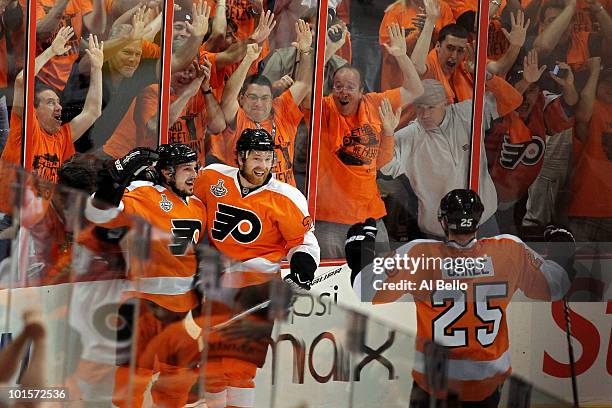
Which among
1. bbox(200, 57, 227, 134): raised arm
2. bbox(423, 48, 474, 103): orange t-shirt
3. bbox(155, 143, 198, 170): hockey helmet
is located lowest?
bbox(155, 143, 198, 170): hockey helmet

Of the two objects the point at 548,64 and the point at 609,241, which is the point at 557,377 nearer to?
the point at 609,241

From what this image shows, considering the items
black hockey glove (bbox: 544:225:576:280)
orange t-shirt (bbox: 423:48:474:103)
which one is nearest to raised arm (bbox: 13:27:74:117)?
orange t-shirt (bbox: 423:48:474:103)

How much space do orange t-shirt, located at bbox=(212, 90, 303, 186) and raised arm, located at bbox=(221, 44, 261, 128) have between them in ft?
0.17

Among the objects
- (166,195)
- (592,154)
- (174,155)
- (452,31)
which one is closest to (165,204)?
(166,195)

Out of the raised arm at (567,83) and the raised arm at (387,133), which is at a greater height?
the raised arm at (567,83)

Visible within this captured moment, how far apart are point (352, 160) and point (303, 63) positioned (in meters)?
0.46

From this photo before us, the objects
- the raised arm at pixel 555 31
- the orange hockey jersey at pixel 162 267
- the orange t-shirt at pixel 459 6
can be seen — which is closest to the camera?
the orange hockey jersey at pixel 162 267

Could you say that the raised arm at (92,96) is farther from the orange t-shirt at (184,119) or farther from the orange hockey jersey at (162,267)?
the orange hockey jersey at (162,267)

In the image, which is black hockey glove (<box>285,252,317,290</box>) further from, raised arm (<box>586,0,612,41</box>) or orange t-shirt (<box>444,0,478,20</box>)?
raised arm (<box>586,0,612,41</box>)

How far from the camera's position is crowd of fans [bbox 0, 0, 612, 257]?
434 cm

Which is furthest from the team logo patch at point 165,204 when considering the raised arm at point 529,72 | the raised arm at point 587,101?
the raised arm at point 587,101

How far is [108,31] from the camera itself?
14.4ft

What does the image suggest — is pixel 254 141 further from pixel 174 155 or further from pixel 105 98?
pixel 105 98

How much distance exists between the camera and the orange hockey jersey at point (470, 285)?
464 cm
